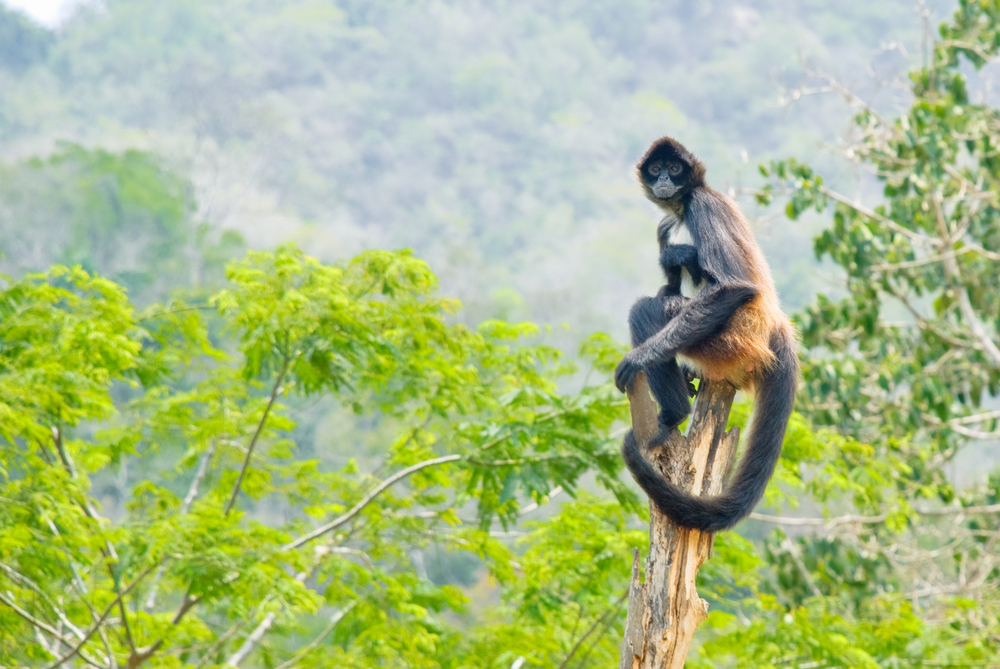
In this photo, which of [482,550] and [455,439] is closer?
[482,550]

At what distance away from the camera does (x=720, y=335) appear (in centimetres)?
437

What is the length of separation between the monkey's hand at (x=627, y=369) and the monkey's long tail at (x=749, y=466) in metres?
0.53

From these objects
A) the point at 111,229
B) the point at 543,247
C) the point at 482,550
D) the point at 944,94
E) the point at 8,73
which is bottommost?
the point at 482,550

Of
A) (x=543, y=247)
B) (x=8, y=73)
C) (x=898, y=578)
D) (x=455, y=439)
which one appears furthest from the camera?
(x=8, y=73)

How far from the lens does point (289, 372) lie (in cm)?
591

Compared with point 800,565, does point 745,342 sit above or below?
below

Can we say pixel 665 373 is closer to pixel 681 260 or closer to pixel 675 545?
pixel 681 260

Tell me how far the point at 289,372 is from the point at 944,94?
844cm

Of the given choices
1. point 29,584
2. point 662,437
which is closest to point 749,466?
point 662,437

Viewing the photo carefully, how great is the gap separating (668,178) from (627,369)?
138 centimetres

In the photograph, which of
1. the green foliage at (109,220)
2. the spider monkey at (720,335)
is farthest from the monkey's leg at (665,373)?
the green foliage at (109,220)

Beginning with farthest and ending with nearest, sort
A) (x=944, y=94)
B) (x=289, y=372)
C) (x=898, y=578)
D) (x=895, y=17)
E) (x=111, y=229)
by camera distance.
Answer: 1. (x=895, y=17)
2. (x=111, y=229)
3. (x=898, y=578)
4. (x=944, y=94)
5. (x=289, y=372)

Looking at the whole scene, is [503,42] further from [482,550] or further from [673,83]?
[482,550]

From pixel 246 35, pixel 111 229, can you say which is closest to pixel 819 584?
pixel 111 229
